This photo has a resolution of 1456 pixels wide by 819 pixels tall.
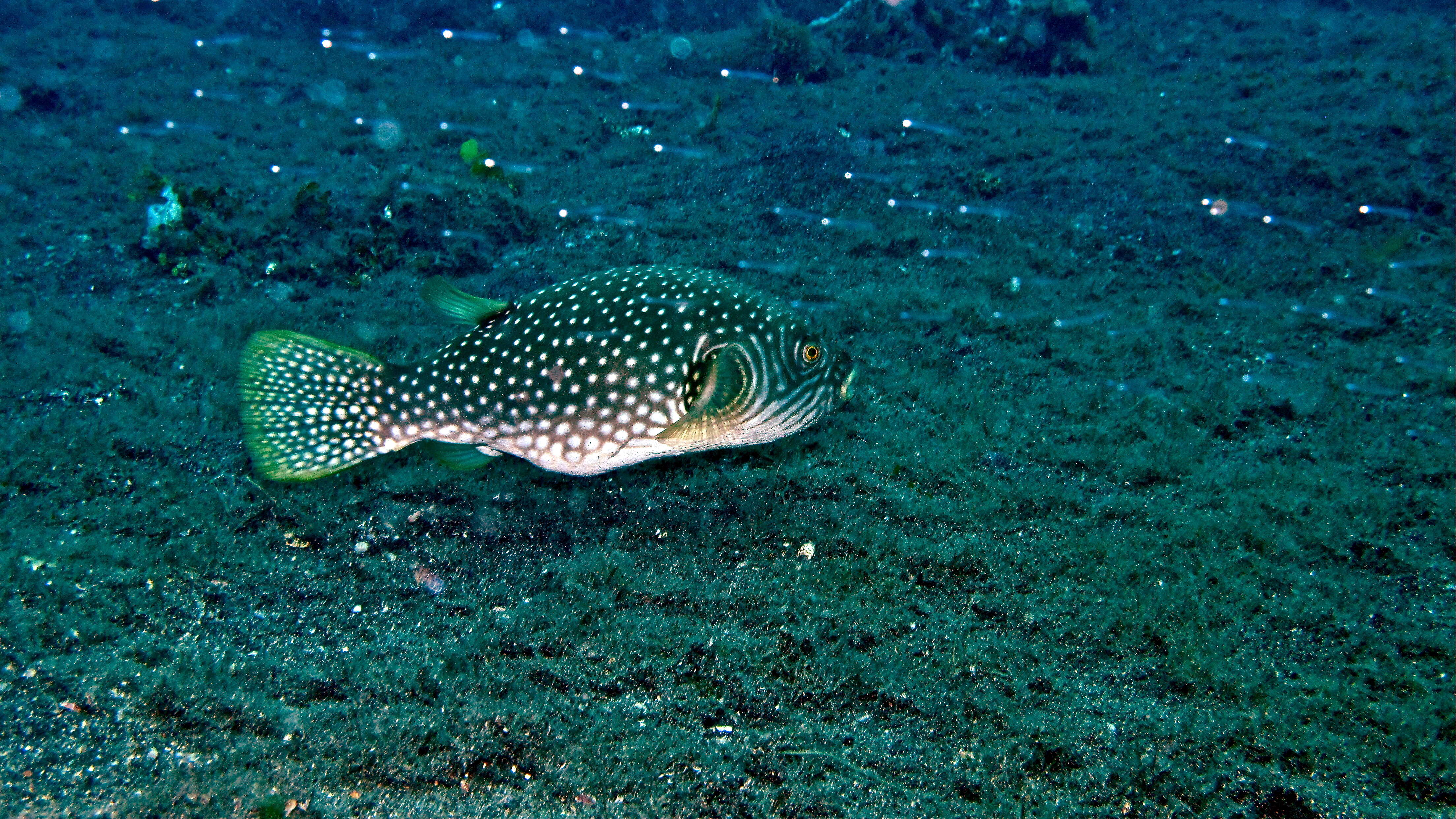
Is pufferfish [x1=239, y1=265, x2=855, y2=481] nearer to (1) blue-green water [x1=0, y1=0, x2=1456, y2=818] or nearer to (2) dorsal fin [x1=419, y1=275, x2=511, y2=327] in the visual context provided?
(2) dorsal fin [x1=419, y1=275, x2=511, y2=327]

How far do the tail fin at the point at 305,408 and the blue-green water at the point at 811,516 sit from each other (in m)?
0.38

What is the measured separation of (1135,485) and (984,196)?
612 cm

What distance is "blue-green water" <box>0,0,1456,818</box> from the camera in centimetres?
293

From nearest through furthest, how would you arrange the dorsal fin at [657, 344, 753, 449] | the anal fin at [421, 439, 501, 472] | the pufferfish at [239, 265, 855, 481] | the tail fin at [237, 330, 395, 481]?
the dorsal fin at [657, 344, 753, 449] < the pufferfish at [239, 265, 855, 481] < the tail fin at [237, 330, 395, 481] < the anal fin at [421, 439, 501, 472]

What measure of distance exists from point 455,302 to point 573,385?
1.27 m

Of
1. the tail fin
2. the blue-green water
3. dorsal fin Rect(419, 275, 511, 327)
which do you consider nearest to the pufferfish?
the tail fin

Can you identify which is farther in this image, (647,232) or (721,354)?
(647,232)

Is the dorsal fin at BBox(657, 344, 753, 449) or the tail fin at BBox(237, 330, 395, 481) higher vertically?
the dorsal fin at BBox(657, 344, 753, 449)

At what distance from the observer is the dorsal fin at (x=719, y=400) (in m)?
3.83

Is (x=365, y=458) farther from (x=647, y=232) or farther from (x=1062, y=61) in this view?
(x=1062, y=61)

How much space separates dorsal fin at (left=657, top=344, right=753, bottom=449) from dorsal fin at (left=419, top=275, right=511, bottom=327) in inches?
64.1

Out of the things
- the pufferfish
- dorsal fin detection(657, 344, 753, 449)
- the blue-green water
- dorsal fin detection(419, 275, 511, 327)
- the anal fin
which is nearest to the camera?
the blue-green water

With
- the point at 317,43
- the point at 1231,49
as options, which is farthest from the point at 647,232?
the point at 317,43

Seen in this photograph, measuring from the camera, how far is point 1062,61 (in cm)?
1661
